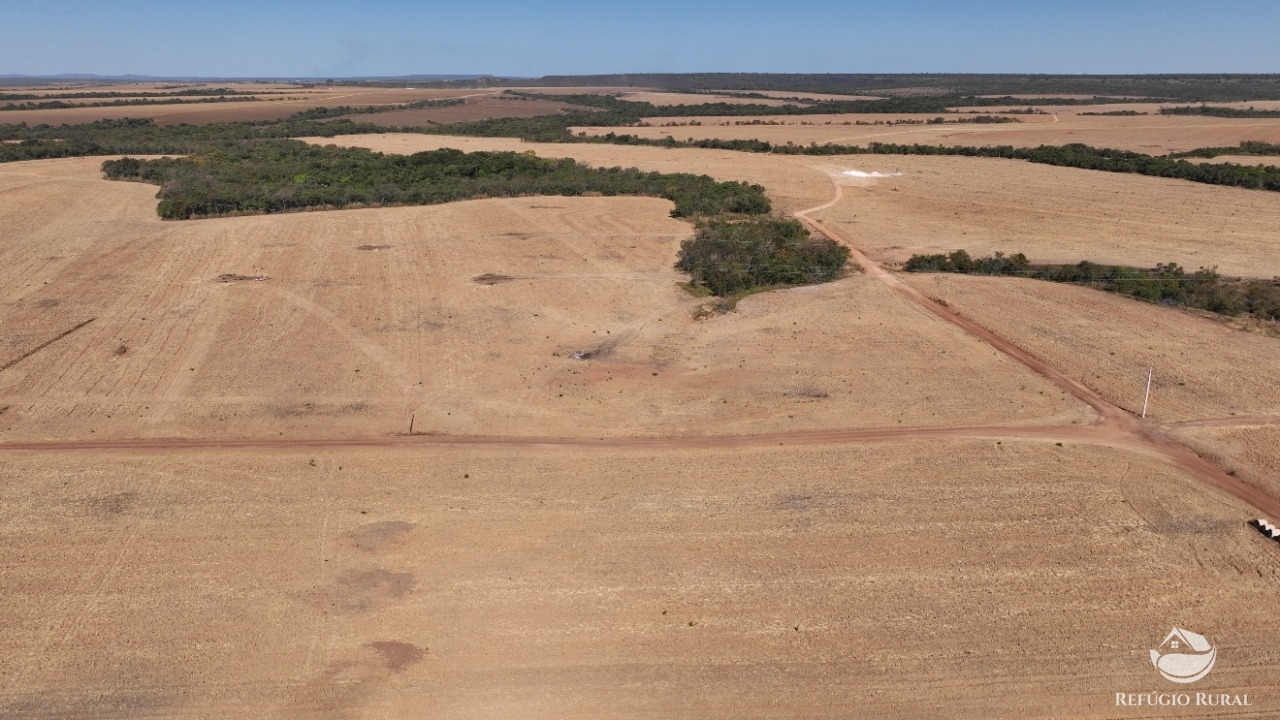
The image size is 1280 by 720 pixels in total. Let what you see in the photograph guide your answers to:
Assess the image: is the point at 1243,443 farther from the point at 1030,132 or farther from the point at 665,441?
the point at 1030,132

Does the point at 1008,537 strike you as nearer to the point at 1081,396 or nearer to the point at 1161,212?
the point at 1081,396

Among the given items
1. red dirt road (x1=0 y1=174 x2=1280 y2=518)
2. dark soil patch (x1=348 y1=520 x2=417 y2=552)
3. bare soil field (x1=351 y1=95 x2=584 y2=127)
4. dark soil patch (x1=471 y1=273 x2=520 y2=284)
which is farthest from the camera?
bare soil field (x1=351 y1=95 x2=584 y2=127)

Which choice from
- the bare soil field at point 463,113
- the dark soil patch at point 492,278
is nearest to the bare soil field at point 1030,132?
the bare soil field at point 463,113

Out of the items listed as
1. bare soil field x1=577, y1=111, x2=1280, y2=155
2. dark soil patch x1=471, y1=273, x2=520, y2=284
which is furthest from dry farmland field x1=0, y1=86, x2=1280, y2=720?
bare soil field x1=577, y1=111, x2=1280, y2=155

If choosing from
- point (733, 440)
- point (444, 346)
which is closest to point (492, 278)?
point (444, 346)

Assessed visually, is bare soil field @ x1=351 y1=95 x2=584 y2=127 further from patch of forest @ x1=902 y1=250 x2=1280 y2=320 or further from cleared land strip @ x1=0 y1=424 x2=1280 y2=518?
cleared land strip @ x1=0 y1=424 x2=1280 y2=518

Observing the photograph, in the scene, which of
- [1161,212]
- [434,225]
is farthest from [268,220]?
[1161,212]
